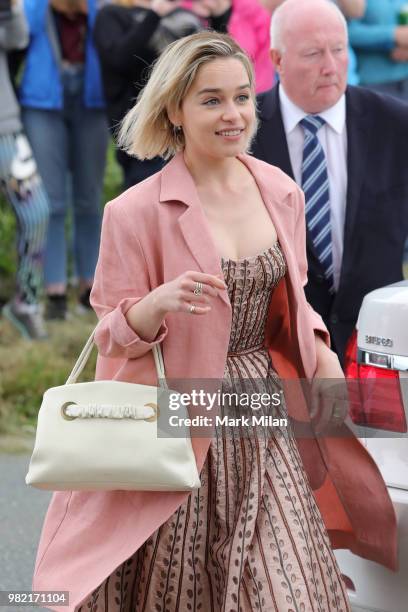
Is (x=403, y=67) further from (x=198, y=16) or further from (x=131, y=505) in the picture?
(x=131, y=505)

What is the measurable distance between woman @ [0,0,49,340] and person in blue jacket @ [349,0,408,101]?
1819 millimetres

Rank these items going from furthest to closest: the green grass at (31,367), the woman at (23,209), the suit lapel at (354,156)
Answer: the woman at (23,209)
the green grass at (31,367)
the suit lapel at (354,156)

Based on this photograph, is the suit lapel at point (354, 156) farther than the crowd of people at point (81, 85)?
No

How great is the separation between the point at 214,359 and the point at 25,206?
13.4 ft

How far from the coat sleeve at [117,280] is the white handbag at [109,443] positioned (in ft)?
0.38

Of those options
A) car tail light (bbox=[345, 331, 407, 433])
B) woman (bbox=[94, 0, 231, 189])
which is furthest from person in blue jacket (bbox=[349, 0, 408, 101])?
car tail light (bbox=[345, 331, 407, 433])

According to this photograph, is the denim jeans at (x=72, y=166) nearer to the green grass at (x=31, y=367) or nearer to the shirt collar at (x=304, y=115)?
the green grass at (x=31, y=367)

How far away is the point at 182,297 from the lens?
3.17 metres

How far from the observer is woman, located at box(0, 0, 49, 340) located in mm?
7199

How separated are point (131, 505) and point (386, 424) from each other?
0.70 metres

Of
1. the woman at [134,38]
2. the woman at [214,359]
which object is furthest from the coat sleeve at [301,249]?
the woman at [134,38]

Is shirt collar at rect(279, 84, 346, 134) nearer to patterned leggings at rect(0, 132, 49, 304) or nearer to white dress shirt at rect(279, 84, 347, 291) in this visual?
white dress shirt at rect(279, 84, 347, 291)

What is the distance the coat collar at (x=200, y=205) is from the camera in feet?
11.3

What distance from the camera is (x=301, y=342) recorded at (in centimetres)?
362
